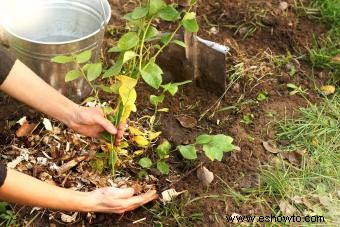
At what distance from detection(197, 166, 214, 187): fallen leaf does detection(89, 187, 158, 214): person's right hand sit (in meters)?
0.29

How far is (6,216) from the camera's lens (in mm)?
1927

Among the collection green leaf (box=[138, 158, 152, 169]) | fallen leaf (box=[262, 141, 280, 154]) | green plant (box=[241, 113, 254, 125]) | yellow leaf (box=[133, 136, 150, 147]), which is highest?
yellow leaf (box=[133, 136, 150, 147])

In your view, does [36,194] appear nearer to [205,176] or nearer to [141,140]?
[141,140]

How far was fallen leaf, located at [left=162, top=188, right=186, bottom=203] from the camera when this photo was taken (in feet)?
6.53

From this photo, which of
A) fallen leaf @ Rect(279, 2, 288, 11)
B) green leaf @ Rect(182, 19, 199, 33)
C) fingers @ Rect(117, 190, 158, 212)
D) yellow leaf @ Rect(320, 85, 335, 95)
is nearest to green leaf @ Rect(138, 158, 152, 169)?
fingers @ Rect(117, 190, 158, 212)

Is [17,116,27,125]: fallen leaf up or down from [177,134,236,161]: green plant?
down

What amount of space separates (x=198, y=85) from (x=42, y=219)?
1.02 meters

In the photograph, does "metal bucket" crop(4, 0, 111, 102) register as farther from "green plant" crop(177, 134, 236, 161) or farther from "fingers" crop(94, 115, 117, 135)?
"green plant" crop(177, 134, 236, 161)

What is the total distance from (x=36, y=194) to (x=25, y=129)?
0.70 meters

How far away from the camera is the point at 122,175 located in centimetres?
209

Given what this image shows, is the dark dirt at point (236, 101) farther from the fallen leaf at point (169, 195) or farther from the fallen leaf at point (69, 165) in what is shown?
the fallen leaf at point (69, 165)

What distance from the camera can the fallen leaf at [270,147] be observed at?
→ 2.22m

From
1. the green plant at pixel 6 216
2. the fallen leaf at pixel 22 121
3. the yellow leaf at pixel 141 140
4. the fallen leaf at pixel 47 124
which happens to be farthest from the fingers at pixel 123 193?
the fallen leaf at pixel 22 121

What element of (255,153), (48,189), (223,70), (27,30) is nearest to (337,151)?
(255,153)
